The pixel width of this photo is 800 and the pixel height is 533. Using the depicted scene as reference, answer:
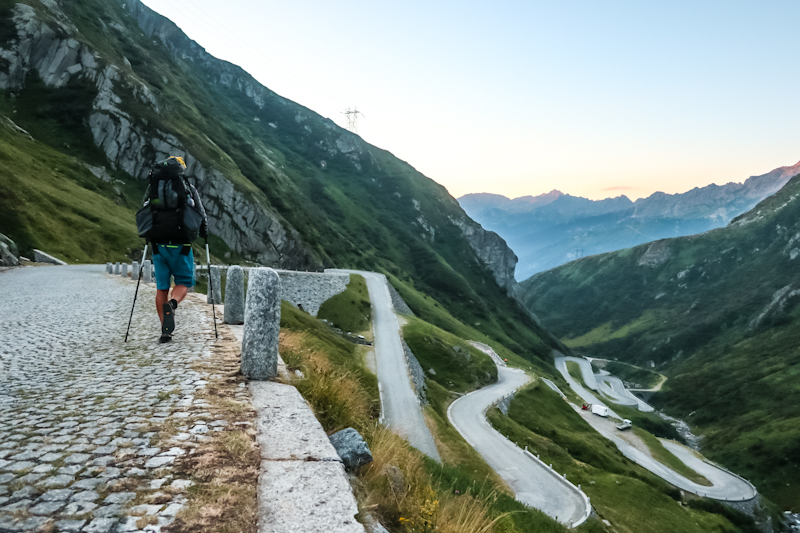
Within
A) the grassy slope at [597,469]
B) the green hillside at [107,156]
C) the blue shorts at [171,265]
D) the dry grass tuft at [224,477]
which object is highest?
the green hillside at [107,156]

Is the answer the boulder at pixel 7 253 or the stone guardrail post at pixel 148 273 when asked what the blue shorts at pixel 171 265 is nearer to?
the stone guardrail post at pixel 148 273

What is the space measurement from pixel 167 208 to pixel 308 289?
59808mm

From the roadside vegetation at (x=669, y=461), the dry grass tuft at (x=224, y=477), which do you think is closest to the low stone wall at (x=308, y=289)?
the dry grass tuft at (x=224, y=477)

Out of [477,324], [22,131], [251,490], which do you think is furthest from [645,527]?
[22,131]

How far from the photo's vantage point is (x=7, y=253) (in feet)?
109

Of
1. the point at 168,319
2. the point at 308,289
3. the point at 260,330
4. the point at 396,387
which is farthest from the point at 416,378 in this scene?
the point at 260,330

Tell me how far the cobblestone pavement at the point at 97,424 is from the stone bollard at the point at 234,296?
0.99 m

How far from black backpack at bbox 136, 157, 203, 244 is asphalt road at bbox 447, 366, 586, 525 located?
30102mm

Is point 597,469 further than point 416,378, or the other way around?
point 597,469

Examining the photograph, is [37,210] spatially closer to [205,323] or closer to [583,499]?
[205,323]

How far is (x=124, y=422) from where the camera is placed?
5582 mm

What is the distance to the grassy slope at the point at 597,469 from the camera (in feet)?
135

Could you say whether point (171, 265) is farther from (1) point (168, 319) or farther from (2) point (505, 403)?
(2) point (505, 403)

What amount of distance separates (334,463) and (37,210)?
6133 cm
